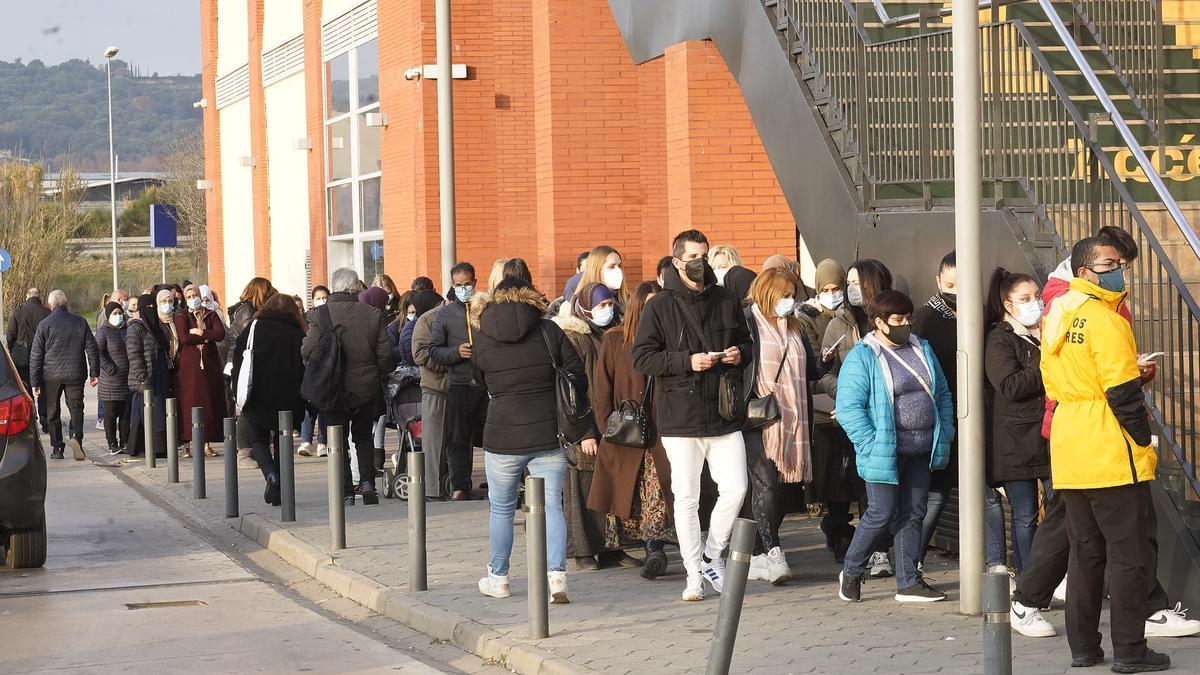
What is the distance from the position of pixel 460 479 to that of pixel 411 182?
408 inches

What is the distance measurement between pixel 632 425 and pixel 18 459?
173 inches

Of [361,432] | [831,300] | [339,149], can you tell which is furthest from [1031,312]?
[339,149]

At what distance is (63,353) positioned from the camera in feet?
66.8

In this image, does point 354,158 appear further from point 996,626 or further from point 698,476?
point 996,626

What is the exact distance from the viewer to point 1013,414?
8.76 meters

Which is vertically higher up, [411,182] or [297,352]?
[411,182]

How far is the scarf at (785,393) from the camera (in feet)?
32.1

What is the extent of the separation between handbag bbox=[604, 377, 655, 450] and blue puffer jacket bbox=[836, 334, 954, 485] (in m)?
1.20

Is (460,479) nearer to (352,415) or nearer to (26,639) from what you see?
(352,415)

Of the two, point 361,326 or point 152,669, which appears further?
point 361,326

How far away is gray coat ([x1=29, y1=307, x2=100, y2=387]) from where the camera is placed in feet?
66.8

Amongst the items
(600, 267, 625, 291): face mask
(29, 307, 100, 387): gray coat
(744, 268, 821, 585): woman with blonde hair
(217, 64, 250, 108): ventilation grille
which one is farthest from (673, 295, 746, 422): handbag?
(217, 64, 250, 108): ventilation grille

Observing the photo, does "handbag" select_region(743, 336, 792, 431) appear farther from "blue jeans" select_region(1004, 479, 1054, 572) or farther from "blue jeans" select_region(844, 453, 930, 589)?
"blue jeans" select_region(1004, 479, 1054, 572)

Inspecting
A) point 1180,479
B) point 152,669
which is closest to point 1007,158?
point 1180,479
